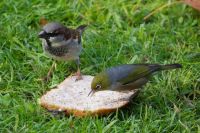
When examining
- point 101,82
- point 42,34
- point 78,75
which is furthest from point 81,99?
point 42,34

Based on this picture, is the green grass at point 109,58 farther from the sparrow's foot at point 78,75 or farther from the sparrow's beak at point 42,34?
the sparrow's beak at point 42,34

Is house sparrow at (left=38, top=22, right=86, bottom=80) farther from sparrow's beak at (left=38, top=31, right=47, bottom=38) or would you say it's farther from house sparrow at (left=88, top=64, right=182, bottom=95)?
house sparrow at (left=88, top=64, right=182, bottom=95)

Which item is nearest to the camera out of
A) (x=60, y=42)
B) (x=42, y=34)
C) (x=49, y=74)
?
(x=42, y=34)

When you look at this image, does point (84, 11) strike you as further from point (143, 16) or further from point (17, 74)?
point (17, 74)

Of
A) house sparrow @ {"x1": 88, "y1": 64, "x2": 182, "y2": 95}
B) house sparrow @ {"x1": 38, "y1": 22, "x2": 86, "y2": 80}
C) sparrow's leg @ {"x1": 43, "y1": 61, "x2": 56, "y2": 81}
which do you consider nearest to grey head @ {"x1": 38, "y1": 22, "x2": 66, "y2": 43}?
house sparrow @ {"x1": 38, "y1": 22, "x2": 86, "y2": 80}

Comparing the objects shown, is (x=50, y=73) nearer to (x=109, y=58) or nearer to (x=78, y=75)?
(x=78, y=75)

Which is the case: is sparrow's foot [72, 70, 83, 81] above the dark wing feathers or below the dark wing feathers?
below

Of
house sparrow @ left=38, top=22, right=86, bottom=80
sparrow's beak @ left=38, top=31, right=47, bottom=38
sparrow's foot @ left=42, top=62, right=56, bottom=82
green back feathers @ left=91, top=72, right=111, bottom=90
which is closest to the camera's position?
green back feathers @ left=91, top=72, right=111, bottom=90

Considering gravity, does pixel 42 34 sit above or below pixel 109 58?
above
